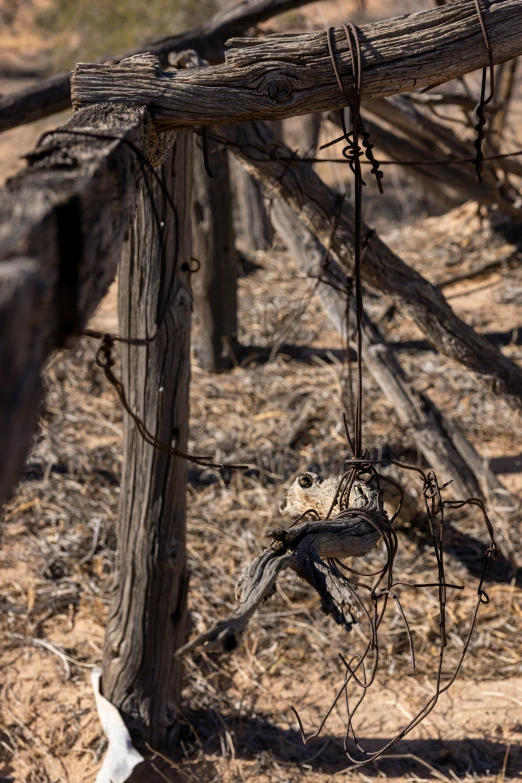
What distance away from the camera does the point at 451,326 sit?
2889 millimetres

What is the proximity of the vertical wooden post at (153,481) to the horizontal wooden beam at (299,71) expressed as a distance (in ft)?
2.19

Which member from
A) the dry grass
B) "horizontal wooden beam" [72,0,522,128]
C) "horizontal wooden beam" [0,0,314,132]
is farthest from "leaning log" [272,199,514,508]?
"horizontal wooden beam" [72,0,522,128]

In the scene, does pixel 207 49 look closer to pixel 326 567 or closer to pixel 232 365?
pixel 232 365

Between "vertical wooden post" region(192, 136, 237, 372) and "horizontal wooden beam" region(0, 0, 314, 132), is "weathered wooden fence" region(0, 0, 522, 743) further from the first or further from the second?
"vertical wooden post" region(192, 136, 237, 372)

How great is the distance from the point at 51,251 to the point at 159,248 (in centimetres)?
139

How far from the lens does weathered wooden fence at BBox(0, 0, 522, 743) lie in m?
0.87

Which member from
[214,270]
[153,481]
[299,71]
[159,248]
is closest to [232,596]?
[153,481]

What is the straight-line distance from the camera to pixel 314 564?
59.2 inches

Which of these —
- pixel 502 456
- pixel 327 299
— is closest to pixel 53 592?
pixel 327 299

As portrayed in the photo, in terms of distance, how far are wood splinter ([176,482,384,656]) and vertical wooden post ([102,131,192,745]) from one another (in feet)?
2.83

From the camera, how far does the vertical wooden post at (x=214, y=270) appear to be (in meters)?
4.61

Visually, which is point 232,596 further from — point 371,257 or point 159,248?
point 159,248

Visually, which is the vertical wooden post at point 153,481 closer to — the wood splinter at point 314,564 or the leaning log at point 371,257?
the leaning log at point 371,257

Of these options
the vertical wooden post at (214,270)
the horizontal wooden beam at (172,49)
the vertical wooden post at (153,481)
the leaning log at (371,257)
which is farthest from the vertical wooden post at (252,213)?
the vertical wooden post at (153,481)
